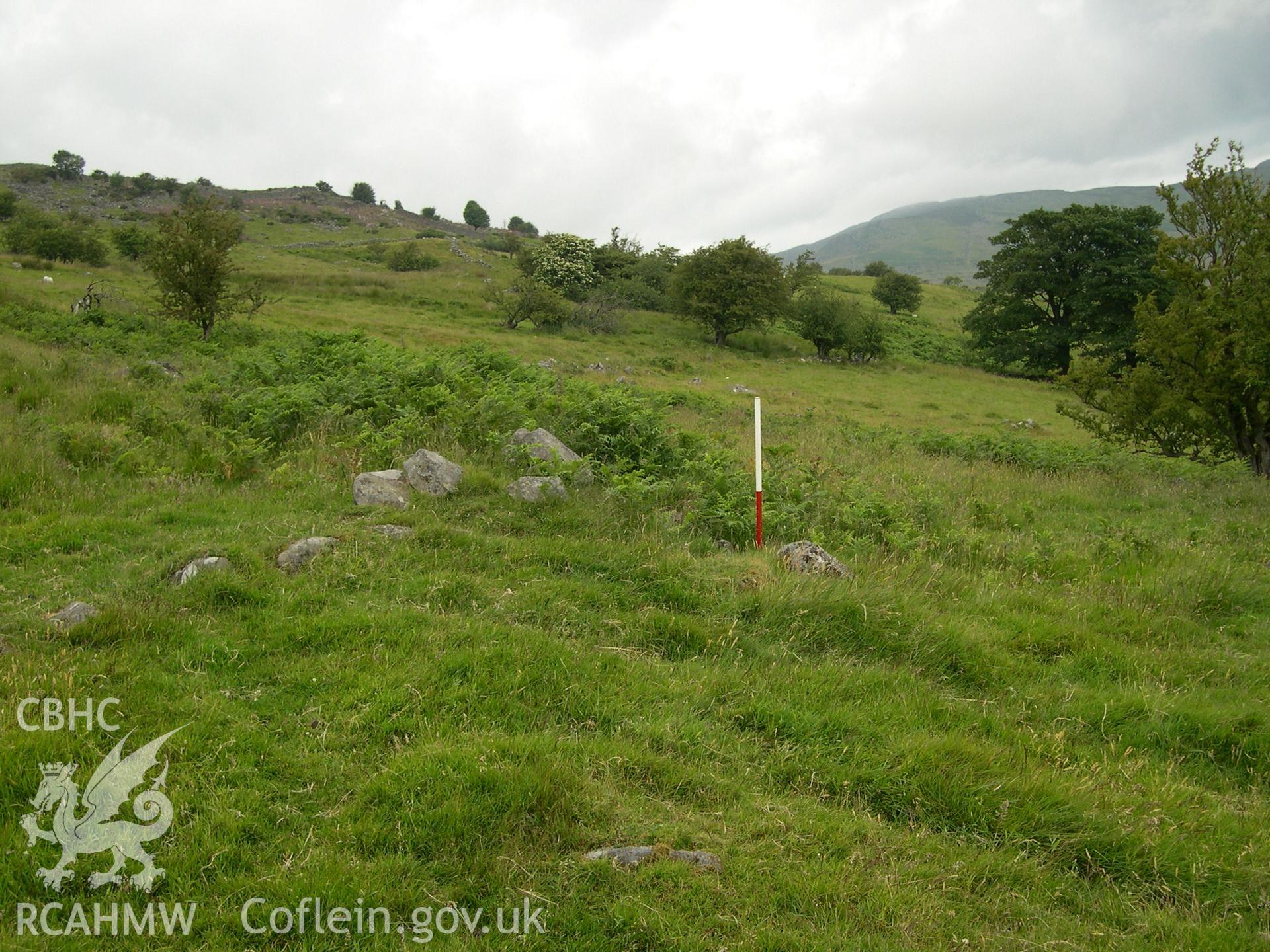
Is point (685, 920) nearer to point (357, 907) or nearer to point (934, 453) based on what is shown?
point (357, 907)

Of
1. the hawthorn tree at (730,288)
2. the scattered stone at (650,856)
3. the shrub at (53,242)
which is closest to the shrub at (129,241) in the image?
the shrub at (53,242)

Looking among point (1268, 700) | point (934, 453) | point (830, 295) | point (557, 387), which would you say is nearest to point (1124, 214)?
point (830, 295)

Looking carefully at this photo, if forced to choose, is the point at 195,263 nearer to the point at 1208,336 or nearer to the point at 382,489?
the point at 382,489

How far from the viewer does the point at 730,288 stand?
43.3 meters

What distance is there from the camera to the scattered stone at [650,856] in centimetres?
361

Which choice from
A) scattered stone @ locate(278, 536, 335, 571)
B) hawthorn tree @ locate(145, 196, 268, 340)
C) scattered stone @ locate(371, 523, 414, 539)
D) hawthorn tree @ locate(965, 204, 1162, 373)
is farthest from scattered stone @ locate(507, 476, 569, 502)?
hawthorn tree @ locate(965, 204, 1162, 373)

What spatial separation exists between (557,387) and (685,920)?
503 inches

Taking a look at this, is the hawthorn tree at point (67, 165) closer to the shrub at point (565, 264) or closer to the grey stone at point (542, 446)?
the shrub at point (565, 264)

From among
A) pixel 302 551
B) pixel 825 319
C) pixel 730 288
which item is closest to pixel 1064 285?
pixel 825 319

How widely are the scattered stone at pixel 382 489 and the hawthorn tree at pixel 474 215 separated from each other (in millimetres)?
130061

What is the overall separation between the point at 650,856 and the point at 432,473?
598 cm

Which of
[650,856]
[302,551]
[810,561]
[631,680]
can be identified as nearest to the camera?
[650,856]

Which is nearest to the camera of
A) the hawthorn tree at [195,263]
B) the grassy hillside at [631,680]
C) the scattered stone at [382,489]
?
the grassy hillside at [631,680]

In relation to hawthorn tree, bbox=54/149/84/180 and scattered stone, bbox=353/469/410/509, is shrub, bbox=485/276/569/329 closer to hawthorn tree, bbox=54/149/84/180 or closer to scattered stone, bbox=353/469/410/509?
scattered stone, bbox=353/469/410/509
